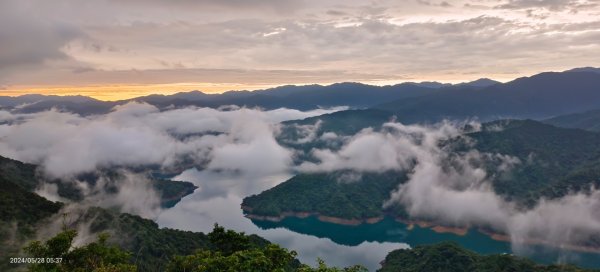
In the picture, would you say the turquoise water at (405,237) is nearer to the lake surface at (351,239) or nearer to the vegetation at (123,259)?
the lake surface at (351,239)

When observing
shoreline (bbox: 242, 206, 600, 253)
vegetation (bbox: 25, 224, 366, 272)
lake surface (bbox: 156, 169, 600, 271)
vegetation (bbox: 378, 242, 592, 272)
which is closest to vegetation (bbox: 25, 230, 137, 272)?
vegetation (bbox: 25, 224, 366, 272)

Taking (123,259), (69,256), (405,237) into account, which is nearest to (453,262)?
(405,237)

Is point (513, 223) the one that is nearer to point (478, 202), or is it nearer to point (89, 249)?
point (478, 202)

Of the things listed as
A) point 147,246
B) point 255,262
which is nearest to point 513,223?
point 147,246

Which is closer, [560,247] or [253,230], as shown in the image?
[560,247]

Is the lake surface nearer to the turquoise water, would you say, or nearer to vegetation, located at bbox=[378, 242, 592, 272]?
the turquoise water

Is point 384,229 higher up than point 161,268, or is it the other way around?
point 161,268

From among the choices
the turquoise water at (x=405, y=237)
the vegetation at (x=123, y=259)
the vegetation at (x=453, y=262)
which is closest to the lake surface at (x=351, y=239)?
the turquoise water at (x=405, y=237)
